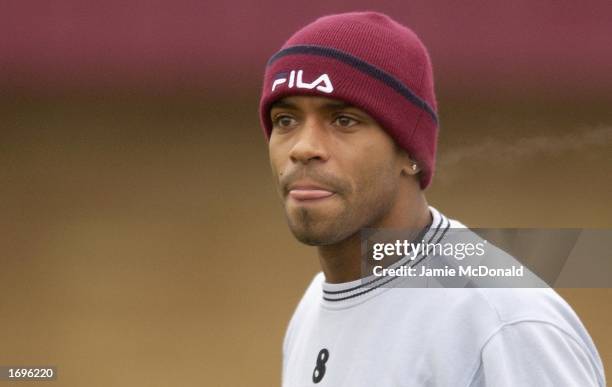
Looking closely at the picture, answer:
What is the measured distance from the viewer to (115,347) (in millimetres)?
5445

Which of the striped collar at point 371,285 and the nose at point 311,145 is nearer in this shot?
the nose at point 311,145

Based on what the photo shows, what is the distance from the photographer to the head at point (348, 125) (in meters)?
1.98

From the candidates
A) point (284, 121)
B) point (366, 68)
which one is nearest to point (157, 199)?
point (284, 121)

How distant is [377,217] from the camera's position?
6.69 feet

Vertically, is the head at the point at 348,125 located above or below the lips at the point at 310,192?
above

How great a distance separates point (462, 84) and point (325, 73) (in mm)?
2937

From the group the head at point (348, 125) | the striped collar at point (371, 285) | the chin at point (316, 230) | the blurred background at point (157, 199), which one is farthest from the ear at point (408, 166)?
the blurred background at point (157, 199)

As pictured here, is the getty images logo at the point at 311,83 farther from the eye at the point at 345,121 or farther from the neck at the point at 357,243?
the neck at the point at 357,243

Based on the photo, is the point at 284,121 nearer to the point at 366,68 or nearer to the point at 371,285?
the point at 366,68

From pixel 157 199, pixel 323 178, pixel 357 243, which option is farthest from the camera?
pixel 157 199

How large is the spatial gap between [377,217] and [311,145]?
0.21 meters

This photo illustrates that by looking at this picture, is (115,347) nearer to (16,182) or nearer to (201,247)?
(201,247)

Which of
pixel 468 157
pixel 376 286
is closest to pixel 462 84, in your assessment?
pixel 468 157

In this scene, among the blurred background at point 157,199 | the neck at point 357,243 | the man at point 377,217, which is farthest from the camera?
the blurred background at point 157,199
